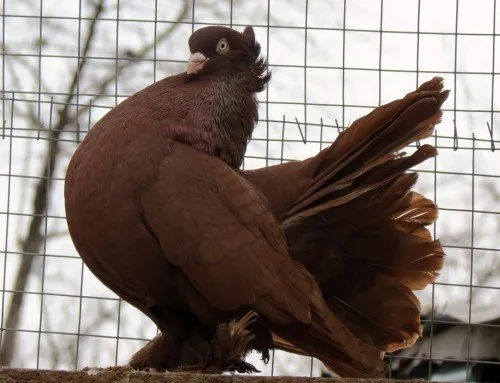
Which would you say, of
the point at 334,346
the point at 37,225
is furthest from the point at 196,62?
the point at 37,225

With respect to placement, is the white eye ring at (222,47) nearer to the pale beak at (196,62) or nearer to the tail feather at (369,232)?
the pale beak at (196,62)

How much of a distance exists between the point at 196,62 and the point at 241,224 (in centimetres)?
60

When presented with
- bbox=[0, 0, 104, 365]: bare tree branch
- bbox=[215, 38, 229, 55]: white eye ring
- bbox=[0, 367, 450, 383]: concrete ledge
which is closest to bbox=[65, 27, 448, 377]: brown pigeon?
bbox=[215, 38, 229, 55]: white eye ring

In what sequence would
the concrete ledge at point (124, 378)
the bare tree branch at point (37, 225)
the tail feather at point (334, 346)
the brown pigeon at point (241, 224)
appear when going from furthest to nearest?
the bare tree branch at point (37, 225)
the tail feather at point (334, 346)
the brown pigeon at point (241, 224)
the concrete ledge at point (124, 378)

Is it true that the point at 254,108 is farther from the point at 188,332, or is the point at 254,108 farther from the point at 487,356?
the point at 487,356

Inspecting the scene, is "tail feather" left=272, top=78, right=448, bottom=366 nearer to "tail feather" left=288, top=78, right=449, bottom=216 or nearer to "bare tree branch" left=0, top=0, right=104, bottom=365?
"tail feather" left=288, top=78, right=449, bottom=216

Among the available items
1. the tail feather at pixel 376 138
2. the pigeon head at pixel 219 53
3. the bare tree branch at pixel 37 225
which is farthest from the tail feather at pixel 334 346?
the bare tree branch at pixel 37 225

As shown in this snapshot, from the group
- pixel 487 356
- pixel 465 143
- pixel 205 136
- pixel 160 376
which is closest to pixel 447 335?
pixel 487 356

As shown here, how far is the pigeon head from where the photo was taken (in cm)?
333

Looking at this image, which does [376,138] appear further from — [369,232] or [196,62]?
[196,62]

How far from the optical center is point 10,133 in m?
4.65

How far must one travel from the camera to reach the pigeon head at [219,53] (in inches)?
131

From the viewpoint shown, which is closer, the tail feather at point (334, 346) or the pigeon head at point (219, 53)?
the tail feather at point (334, 346)

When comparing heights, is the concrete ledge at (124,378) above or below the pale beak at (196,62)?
below
